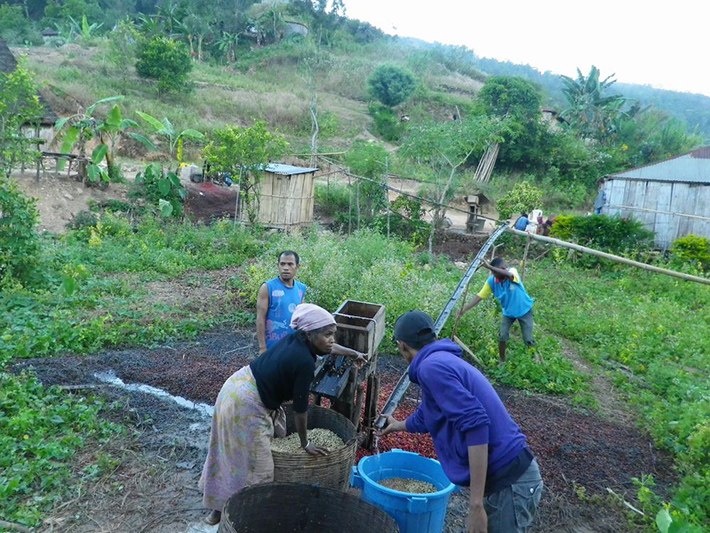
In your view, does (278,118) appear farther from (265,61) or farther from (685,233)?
(685,233)

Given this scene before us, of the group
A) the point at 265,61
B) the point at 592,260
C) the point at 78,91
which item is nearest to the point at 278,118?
the point at 78,91

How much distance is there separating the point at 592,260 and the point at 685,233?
3.28 meters

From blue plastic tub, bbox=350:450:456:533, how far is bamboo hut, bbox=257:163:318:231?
1210 cm

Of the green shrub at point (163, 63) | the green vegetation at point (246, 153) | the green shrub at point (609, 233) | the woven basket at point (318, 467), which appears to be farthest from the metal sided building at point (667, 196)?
the green shrub at point (163, 63)

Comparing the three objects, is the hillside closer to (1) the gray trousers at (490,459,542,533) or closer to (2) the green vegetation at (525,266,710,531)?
(2) the green vegetation at (525,266,710,531)

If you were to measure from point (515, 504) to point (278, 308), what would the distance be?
2.54 metres

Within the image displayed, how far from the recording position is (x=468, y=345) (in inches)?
295

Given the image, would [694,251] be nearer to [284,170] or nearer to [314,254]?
[314,254]

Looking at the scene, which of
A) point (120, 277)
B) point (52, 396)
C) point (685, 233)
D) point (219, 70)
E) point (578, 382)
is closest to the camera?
point (52, 396)

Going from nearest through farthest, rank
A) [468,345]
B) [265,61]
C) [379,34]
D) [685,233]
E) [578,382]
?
[578,382], [468,345], [685,233], [265,61], [379,34]

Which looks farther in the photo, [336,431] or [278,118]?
[278,118]

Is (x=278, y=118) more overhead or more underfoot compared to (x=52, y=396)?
more overhead

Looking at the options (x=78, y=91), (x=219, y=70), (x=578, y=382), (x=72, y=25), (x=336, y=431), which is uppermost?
(x=72, y=25)

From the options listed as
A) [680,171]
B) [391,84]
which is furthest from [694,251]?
[391,84]
